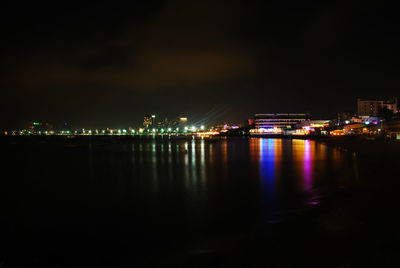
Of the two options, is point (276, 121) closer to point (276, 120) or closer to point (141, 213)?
point (276, 120)

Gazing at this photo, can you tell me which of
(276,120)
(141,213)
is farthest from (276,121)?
(141,213)

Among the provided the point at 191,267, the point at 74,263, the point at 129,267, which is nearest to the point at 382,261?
the point at 191,267

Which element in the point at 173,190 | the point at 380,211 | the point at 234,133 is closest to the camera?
the point at 380,211

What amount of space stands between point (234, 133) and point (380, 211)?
14678 cm

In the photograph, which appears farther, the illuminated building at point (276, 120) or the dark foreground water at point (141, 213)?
the illuminated building at point (276, 120)

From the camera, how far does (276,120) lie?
136500mm

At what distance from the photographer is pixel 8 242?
6.82 m

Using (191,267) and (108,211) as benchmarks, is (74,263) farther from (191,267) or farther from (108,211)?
(108,211)

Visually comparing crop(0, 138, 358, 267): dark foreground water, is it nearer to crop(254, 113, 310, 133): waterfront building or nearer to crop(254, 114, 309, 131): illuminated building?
crop(254, 113, 310, 133): waterfront building

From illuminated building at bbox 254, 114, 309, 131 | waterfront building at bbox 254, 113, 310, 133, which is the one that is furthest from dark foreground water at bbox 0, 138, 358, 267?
illuminated building at bbox 254, 114, 309, 131

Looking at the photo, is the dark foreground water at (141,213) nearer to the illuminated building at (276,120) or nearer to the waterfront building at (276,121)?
the waterfront building at (276,121)

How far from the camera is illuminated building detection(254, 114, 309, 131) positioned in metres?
136

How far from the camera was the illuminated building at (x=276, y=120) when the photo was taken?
136m

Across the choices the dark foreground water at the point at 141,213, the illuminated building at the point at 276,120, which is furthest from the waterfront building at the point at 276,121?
the dark foreground water at the point at 141,213
